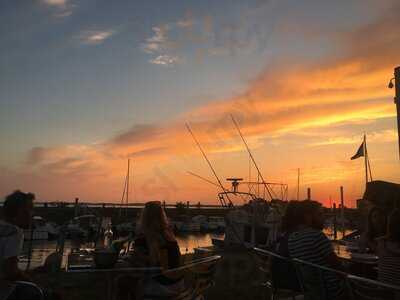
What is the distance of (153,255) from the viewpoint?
4902 millimetres

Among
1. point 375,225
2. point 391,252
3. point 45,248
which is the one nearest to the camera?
point 391,252

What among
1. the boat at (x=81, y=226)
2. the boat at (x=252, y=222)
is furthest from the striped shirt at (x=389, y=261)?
the boat at (x=252, y=222)

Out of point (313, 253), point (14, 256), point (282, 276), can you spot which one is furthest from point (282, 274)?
point (14, 256)

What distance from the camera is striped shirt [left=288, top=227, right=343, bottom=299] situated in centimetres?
417

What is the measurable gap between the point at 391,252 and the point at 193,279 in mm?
2035

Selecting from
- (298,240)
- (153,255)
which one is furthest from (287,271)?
(153,255)

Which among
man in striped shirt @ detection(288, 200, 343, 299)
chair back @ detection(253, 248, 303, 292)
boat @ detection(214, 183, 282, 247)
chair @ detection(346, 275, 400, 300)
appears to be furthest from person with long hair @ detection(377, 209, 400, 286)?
boat @ detection(214, 183, 282, 247)

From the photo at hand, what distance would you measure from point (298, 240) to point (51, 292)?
2552mm

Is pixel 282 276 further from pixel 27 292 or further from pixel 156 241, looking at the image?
pixel 27 292

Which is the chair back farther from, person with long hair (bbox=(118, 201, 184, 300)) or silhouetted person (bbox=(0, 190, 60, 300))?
silhouetted person (bbox=(0, 190, 60, 300))

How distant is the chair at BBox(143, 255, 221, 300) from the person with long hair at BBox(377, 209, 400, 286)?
169cm

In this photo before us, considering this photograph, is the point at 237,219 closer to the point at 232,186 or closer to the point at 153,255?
the point at 232,186

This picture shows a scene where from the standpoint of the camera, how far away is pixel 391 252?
14.1 feet

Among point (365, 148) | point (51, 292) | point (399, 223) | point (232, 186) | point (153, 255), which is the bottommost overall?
point (51, 292)
